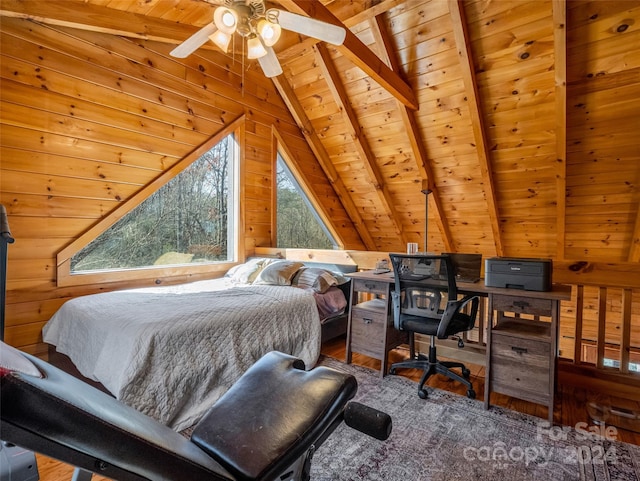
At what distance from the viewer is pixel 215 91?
3.78 meters

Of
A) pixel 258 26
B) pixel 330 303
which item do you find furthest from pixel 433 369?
pixel 258 26

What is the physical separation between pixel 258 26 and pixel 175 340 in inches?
76.4

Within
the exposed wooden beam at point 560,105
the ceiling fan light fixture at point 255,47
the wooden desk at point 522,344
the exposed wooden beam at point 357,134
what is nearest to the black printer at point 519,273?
the wooden desk at point 522,344

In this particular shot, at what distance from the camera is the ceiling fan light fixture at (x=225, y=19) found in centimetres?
188

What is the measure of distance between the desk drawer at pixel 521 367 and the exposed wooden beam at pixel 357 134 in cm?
291

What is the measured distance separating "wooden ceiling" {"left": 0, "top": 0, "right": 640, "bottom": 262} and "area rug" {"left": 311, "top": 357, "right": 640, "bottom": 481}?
8.35 ft

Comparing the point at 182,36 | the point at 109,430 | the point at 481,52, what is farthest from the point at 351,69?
the point at 109,430

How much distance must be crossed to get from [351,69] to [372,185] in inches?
63.9

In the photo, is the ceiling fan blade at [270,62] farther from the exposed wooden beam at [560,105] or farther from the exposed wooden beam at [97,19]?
the exposed wooden beam at [560,105]

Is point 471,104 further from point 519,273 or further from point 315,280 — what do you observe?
point 315,280

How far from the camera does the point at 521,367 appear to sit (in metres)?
2.05

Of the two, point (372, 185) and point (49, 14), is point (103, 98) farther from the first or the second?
point (372, 185)

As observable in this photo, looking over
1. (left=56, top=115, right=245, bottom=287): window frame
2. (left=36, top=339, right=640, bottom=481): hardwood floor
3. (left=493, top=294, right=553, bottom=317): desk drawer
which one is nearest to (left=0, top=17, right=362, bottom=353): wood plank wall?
(left=56, top=115, right=245, bottom=287): window frame

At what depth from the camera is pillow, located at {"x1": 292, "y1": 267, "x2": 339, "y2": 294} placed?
311cm
